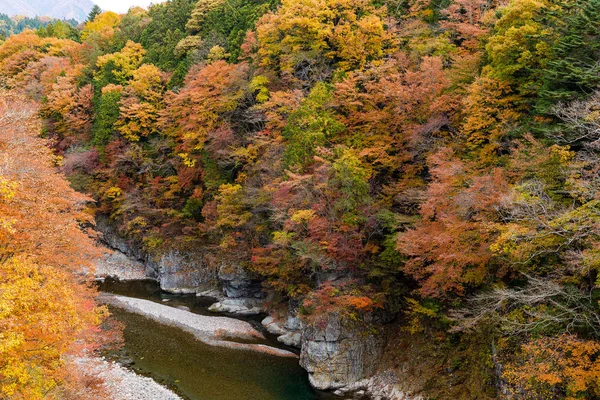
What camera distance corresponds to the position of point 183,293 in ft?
93.6

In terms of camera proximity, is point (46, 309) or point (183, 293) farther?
point (183, 293)

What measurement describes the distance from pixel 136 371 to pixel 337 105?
1576 cm

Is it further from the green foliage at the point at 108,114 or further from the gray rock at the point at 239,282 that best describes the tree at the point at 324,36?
the green foliage at the point at 108,114

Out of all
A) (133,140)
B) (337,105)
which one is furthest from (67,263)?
(133,140)

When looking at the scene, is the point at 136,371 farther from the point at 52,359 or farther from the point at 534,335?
the point at 534,335

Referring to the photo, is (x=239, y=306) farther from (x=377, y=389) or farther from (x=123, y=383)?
(x=377, y=389)

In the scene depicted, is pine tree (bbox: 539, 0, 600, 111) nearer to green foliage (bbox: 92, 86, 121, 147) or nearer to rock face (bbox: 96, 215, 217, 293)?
rock face (bbox: 96, 215, 217, 293)

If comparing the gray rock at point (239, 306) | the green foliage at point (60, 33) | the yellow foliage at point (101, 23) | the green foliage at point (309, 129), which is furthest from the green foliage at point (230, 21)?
the green foliage at point (60, 33)

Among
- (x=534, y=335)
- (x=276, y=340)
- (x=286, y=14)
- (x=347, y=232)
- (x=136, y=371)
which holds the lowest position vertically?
(x=276, y=340)

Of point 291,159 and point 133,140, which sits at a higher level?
point 133,140

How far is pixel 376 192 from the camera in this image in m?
19.6

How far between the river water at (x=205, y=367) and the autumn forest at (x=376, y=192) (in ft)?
6.88

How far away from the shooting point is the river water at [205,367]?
16828 millimetres

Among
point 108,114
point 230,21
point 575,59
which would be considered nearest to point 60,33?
point 108,114
